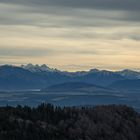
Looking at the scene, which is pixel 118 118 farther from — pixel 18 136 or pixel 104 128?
pixel 18 136

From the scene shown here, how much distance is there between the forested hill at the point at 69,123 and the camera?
129625mm

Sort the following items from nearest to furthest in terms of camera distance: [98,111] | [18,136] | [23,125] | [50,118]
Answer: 1. [18,136]
2. [23,125]
3. [50,118]
4. [98,111]

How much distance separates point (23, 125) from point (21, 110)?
14.1 m

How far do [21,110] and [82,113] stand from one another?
14.5 meters

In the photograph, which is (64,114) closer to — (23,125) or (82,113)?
(82,113)

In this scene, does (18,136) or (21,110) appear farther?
(21,110)

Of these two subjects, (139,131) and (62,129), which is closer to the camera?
(62,129)

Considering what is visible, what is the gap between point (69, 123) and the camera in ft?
472

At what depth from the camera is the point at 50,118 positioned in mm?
144375

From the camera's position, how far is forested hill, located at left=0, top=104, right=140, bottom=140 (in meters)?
130

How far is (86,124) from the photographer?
5719 inches

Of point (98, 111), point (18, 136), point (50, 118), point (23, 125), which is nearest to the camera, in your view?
point (18, 136)

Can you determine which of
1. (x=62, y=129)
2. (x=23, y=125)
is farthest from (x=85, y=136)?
(x=23, y=125)

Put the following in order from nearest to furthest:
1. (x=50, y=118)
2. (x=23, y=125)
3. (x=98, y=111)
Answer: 1. (x=23, y=125)
2. (x=50, y=118)
3. (x=98, y=111)
